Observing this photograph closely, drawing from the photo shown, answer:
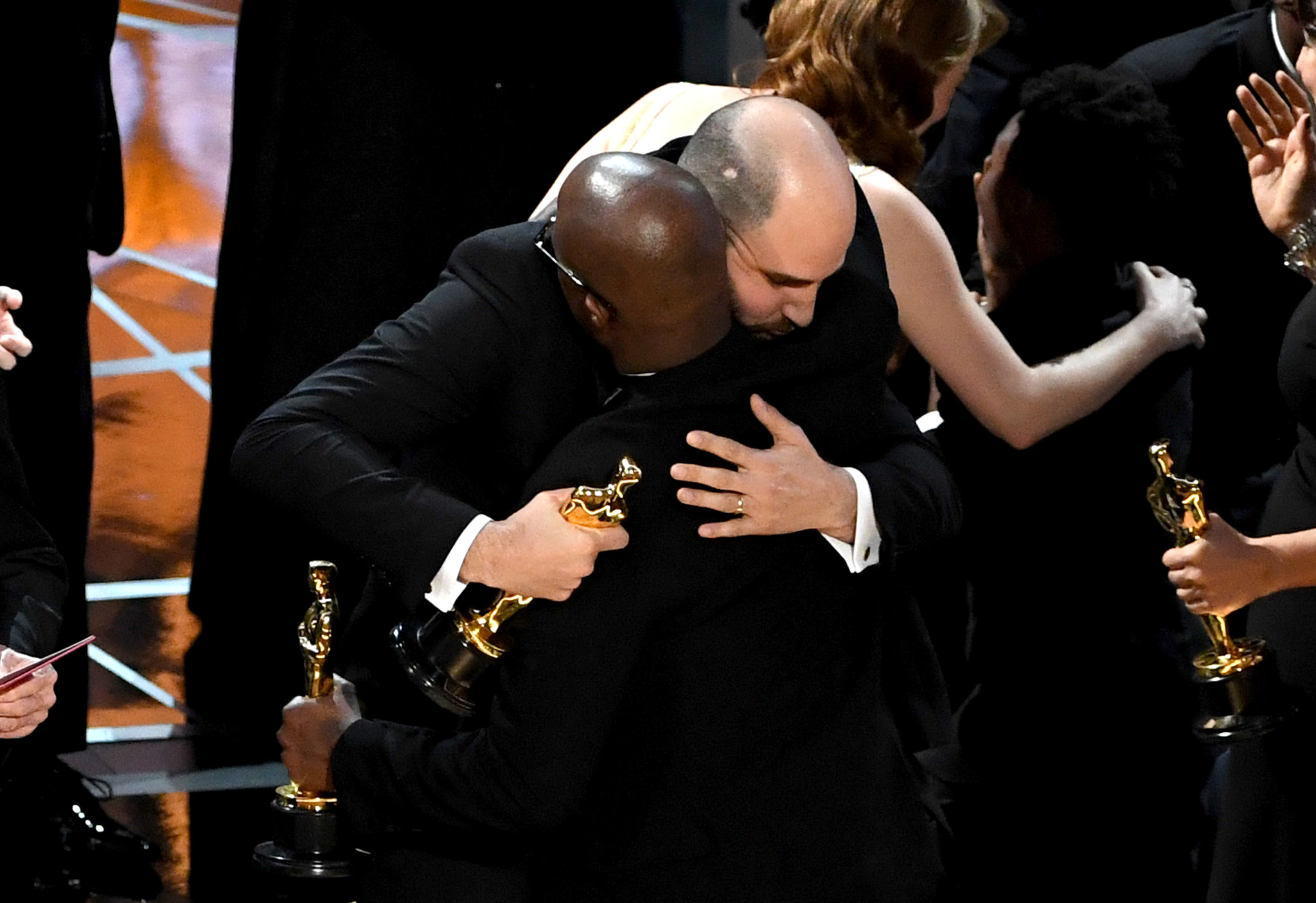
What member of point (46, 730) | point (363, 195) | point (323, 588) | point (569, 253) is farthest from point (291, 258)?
point (569, 253)

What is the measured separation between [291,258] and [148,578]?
1005 mm

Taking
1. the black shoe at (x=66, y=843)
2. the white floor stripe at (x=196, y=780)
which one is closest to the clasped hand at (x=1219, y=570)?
the black shoe at (x=66, y=843)

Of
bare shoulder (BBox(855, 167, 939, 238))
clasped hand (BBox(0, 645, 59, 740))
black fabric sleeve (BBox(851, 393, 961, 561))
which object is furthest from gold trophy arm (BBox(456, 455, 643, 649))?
bare shoulder (BBox(855, 167, 939, 238))

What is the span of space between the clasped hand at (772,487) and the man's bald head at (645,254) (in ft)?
0.38

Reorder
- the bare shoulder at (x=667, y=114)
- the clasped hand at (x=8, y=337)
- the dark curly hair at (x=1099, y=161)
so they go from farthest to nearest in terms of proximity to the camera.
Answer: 1. the dark curly hair at (x=1099, y=161)
2. the bare shoulder at (x=667, y=114)
3. the clasped hand at (x=8, y=337)

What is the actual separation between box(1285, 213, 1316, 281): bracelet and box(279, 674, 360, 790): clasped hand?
57.9 inches

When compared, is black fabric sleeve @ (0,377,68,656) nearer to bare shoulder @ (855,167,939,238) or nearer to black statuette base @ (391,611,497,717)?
black statuette base @ (391,611,497,717)

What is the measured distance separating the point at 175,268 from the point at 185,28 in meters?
0.65

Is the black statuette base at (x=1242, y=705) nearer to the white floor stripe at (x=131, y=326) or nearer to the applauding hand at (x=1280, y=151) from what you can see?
the applauding hand at (x=1280, y=151)

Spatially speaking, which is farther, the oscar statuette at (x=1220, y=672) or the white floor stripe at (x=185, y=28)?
the white floor stripe at (x=185, y=28)

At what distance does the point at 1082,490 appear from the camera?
10.0 feet

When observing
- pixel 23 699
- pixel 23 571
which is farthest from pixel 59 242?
pixel 23 699

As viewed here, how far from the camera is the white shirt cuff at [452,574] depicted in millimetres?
1968

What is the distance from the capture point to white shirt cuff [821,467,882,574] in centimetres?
204
